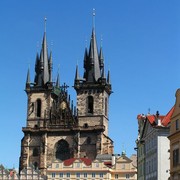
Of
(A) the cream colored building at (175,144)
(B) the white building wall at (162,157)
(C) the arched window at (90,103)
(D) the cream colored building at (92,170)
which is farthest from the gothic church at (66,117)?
(A) the cream colored building at (175,144)

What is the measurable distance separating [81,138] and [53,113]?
28.7 feet

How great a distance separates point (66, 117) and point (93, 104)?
6554 millimetres

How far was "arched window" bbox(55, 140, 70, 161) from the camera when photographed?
118 m

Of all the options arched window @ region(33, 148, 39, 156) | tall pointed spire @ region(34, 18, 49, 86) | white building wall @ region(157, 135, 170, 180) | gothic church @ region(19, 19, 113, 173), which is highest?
tall pointed spire @ region(34, 18, 49, 86)

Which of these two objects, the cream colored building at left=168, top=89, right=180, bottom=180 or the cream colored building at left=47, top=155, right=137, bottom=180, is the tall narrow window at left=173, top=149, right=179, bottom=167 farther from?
the cream colored building at left=47, top=155, right=137, bottom=180

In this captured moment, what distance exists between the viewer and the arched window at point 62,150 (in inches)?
4663

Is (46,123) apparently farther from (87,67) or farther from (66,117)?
(87,67)

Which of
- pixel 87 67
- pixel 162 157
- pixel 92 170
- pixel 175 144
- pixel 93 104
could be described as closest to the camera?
pixel 175 144

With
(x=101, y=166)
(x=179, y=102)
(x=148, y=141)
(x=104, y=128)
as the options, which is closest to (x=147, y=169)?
(x=148, y=141)

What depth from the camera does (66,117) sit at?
122 metres

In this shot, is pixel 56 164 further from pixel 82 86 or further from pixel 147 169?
pixel 147 169

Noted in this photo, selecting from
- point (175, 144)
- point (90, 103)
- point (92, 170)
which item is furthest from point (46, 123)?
point (175, 144)

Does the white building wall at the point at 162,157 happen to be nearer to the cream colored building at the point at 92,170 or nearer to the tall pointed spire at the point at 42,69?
the cream colored building at the point at 92,170

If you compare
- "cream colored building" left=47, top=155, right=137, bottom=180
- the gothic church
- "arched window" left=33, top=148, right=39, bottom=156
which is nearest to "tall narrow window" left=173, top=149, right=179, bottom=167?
"cream colored building" left=47, top=155, right=137, bottom=180
